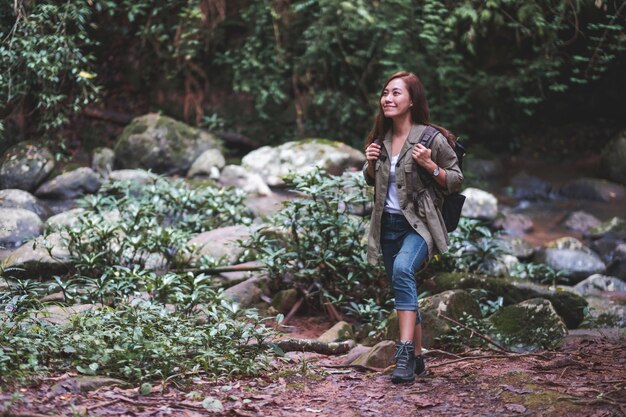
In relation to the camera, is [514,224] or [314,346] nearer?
[314,346]

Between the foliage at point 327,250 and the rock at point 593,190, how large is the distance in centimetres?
712

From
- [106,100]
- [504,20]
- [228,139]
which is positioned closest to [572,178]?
[504,20]

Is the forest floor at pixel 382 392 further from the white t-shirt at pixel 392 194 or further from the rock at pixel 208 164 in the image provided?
the rock at pixel 208 164

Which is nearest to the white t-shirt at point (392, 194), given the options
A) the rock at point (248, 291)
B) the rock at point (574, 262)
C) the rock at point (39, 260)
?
the rock at point (248, 291)

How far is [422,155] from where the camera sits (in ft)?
12.2

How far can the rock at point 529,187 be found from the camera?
11664 millimetres

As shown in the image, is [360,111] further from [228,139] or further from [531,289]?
[531,289]

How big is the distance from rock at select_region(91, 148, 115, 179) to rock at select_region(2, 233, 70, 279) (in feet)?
13.9

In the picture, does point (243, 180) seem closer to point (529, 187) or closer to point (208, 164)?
point (208, 164)

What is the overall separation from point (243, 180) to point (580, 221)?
521cm

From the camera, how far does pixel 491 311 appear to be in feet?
17.6

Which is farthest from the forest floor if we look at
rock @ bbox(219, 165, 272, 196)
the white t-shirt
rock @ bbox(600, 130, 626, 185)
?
rock @ bbox(600, 130, 626, 185)

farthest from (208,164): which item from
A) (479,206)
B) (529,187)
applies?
(529,187)

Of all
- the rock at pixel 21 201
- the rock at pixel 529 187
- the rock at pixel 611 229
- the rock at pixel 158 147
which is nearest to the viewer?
the rock at pixel 21 201
